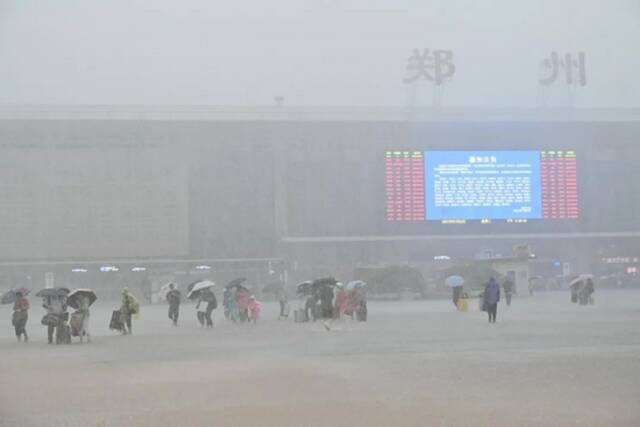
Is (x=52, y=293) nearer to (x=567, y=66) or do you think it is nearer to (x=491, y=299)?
(x=491, y=299)

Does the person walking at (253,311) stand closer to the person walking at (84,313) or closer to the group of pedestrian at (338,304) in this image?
the group of pedestrian at (338,304)

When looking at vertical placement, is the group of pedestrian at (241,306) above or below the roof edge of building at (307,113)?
below

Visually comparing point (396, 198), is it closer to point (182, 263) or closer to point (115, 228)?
point (182, 263)

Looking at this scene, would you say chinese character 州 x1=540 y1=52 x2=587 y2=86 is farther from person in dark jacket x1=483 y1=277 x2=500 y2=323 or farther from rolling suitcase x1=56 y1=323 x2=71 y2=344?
rolling suitcase x1=56 y1=323 x2=71 y2=344

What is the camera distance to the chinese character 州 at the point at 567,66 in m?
31.1

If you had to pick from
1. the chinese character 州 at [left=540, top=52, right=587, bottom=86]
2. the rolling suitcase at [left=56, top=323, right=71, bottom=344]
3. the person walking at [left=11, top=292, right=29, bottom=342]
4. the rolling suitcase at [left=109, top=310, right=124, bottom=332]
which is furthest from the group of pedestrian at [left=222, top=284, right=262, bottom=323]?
the chinese character 州 at [left=540, top=52, right=587, bottom=86]

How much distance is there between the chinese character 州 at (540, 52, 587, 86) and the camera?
3114cm

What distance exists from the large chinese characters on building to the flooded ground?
24.7 metres

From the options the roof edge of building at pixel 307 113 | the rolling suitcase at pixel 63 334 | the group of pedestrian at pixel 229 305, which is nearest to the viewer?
the rolling suitcase at pixel 63 334

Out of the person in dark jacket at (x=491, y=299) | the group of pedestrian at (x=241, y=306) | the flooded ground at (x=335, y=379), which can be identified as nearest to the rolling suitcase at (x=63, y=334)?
the flooded ground at (x=335, y=379)

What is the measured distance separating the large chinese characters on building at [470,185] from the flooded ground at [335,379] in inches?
973

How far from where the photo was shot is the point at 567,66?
106 feet

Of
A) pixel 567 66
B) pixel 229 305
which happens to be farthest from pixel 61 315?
pixel 567 66

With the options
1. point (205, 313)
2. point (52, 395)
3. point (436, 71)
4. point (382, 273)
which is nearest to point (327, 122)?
point (436, 71)
